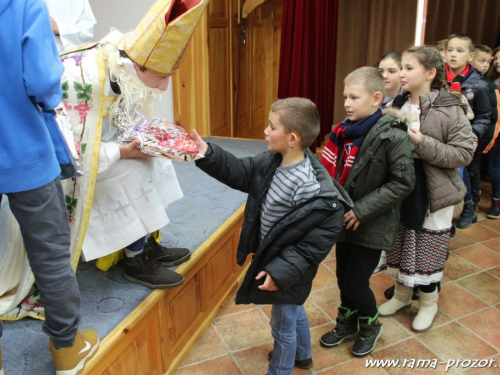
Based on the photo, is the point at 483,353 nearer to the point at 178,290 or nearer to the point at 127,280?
the point at 178,290

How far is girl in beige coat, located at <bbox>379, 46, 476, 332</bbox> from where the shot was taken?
173cm

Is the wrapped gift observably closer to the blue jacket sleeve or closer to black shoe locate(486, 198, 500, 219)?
the blue jacket sleeve

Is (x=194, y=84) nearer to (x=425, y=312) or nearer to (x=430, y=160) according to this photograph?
(x=430, y=160)

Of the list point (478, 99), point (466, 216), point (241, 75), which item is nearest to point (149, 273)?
point (478, 99)

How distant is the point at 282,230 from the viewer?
141 centimetres

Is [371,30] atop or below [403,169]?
atop

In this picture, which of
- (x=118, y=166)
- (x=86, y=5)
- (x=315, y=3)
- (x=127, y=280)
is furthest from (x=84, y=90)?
(x=315, y=3)

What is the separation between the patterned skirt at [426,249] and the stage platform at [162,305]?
78cm

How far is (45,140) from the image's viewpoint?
1083 mm

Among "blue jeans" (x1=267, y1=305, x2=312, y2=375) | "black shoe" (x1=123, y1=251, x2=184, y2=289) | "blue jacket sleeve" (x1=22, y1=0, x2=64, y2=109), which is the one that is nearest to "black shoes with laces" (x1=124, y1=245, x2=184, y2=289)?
"black shoe" (x1=123, y1=251, x2=184, y2=289)

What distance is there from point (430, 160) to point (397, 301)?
28.1 inches

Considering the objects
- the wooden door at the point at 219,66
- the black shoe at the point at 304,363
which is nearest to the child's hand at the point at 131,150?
the black shoe at the point at 304,363

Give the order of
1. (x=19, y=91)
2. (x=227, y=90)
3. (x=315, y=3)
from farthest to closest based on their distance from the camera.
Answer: (x=227, y=90) < (x=315, y=3) < (x=19, y=91)

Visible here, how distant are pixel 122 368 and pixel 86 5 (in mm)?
1876
